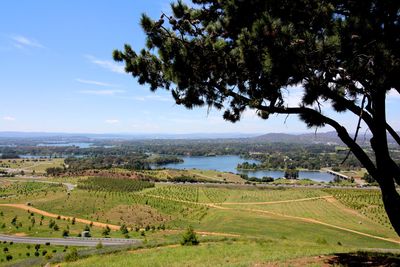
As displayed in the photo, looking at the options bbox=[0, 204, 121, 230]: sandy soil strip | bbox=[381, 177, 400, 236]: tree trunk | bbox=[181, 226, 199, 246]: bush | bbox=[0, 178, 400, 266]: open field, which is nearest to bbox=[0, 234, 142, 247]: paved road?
bbox=[0, 178, 400, 266]: open field

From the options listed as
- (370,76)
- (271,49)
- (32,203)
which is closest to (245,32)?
(271,49)

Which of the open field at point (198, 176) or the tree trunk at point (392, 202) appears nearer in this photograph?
the tree trunk at point (392, 202)

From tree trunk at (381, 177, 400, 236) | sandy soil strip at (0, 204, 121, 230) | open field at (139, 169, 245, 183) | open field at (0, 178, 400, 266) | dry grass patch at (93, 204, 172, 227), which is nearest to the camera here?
tree trunk at (381, 177, 400, 236)

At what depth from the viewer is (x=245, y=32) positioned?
6.79 m

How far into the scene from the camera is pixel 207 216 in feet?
184

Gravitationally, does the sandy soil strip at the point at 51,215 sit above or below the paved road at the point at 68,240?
below

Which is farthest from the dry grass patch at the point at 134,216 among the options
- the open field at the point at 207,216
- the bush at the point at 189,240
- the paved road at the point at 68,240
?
the bush at the point at 189,240

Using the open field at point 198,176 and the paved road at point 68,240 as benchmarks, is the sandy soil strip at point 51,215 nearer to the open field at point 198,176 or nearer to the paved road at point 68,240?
the paved road at point 68,240

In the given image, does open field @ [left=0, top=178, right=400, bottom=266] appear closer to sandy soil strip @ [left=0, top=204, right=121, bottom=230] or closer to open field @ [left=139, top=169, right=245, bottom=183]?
sandy soil strip @ [left=0, top=204, right=121, bottom=230]

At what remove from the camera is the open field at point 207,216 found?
57.4ft

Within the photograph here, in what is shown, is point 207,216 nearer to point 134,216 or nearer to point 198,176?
point 134,216

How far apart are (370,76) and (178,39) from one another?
4.13 meters

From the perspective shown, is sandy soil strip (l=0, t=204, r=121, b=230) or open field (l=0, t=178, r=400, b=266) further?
sandy soil strip (l=0, t=204, r=121, b=230)

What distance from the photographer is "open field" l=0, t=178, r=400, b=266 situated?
17497 millimetres
